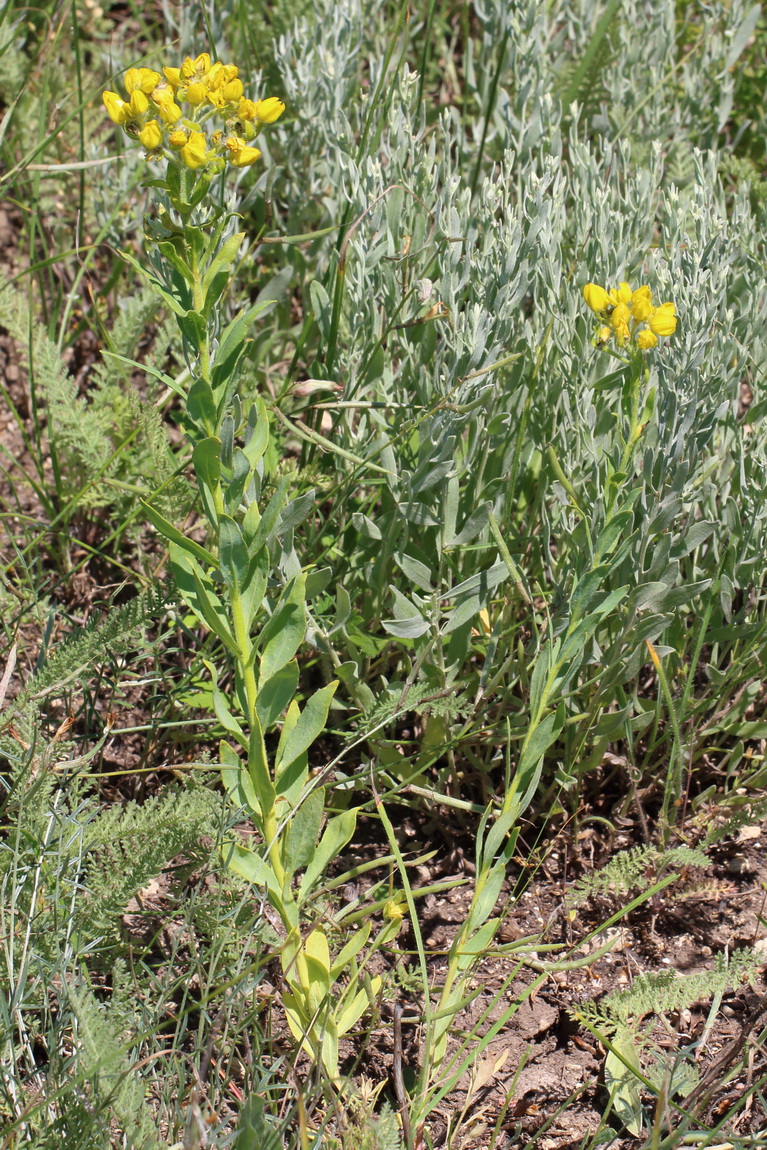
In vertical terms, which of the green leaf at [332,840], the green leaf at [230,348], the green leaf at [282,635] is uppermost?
the green leaf at [230,348]

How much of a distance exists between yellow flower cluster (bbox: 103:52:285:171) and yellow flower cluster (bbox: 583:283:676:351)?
→ 61 cm

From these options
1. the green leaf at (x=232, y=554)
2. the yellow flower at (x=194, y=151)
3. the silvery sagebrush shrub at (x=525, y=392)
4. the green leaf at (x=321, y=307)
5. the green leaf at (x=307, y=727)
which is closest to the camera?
the yellow flower at (x=194, y=151)

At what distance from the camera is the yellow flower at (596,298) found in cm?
163

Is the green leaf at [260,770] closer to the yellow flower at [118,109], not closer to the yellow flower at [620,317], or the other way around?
the yellow flower at [620,317]

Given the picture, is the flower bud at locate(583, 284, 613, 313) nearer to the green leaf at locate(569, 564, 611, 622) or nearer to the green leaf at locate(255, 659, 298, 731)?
the green leaf at locate(569, 564, 611, 622)

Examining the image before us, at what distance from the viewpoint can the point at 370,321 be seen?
2252 millimetres

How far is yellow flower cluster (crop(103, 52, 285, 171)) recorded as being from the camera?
151 cm

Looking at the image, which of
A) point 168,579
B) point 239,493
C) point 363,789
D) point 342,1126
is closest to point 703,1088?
point 342,1126

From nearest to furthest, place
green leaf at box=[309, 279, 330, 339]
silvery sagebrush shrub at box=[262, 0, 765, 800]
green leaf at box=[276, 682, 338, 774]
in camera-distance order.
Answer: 1. green leaf at box=[276, 682, 338, 774]
2. silvery sagebrush shrub at box=[262, 0, 765, 800]
3. green leaf at box=[309, 279, 330, 339]

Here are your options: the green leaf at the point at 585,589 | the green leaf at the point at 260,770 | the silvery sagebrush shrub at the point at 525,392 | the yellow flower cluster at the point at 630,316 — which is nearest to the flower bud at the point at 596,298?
the yellow flower cluster at the point at 630,316

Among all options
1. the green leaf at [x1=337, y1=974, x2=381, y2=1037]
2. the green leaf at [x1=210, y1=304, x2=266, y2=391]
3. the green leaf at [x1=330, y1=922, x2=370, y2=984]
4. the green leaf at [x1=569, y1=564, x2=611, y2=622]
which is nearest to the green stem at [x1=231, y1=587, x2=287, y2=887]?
the green leaf at [x1=330, y1=922, x2=370, y2=984]

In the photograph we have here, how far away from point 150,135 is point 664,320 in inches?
34.1

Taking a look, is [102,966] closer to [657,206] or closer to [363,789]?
[363,789]

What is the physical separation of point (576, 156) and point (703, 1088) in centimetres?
206
